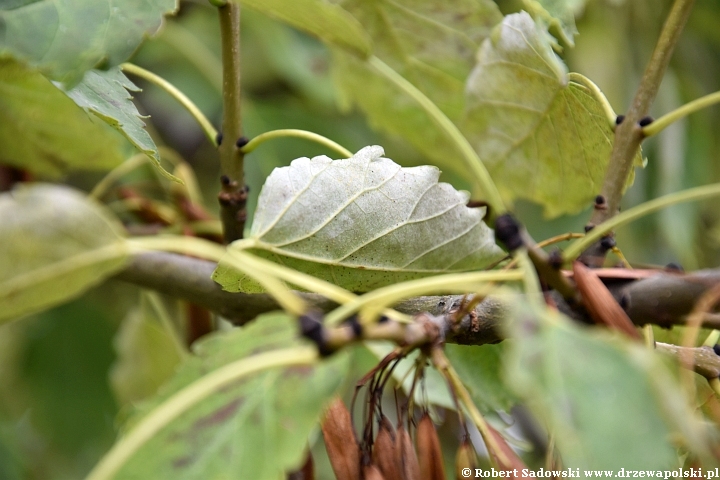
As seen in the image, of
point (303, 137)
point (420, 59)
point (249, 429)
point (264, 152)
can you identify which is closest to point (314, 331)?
→ point (249, 429)

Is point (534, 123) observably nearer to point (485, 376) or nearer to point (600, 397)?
point (485, 376)

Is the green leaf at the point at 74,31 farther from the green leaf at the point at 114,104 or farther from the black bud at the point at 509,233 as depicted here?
the black bud at the point at 509,233

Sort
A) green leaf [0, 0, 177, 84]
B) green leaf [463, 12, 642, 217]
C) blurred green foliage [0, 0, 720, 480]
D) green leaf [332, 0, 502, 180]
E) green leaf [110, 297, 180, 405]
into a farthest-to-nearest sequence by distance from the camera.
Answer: blurred green foliage [0, 0, 720, 480]
green leaf [110, 297, 180, 405]
green leaf [332, 0, 502, 180]
green leaf [463, 12, 642, 217]
green leaf [0, 0, 177, 84]

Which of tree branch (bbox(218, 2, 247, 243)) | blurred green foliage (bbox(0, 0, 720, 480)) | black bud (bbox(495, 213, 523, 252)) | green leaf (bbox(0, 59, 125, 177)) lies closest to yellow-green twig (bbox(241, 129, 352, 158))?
tree branch (bbox(218, 2, 247, 243))

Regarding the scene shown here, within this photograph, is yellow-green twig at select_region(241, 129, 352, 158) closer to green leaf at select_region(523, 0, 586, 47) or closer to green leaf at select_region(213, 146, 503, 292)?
green leaf at select_region(213, 146, 503, 292)

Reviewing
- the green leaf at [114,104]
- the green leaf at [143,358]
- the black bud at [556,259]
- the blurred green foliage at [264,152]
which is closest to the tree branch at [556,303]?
the black bud at [556,259]
